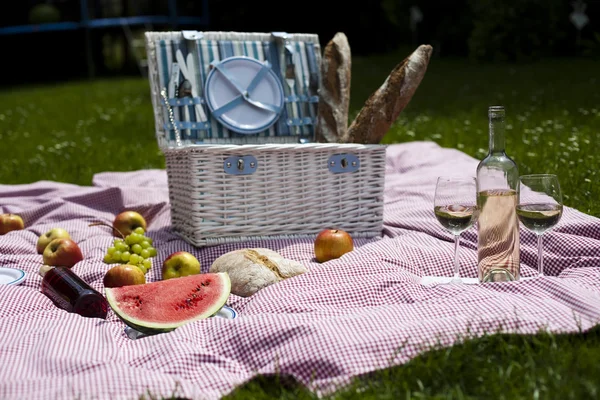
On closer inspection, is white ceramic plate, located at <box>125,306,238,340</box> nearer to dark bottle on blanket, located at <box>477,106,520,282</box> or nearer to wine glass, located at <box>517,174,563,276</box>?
dark bottle on blanket, located at <box>477,106,520,282</box>

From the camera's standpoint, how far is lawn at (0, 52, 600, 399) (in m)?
2.00

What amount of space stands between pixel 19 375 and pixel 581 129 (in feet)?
16.2

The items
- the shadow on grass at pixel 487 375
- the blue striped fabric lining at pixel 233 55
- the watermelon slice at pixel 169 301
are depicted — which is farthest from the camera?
the blue striped fabric lining at pixel 233 55

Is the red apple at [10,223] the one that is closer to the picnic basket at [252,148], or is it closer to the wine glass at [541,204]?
the picnic basket at [252,148]

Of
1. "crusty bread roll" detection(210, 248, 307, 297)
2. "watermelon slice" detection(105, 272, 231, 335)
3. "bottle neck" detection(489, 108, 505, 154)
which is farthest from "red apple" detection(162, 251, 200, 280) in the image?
"bottle neck" detection(489, 108, 505, 154)

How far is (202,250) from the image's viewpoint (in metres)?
3.63

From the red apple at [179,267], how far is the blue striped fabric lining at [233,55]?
1.09 meters

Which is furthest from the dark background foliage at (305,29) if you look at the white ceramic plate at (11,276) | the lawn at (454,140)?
the white ceramic plate at (11,276)

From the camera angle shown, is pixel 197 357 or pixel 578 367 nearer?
pixel 578 367

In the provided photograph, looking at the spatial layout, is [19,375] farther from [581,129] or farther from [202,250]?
[581,129]

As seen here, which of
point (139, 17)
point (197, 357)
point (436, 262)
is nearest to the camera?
point (197, 357)

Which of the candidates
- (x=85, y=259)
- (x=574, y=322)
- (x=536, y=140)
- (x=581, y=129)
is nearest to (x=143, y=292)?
(x=85, y=259)

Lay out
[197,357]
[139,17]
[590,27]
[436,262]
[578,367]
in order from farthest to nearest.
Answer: [139,17], [590,27], [436,262], [197,357], [578,367]

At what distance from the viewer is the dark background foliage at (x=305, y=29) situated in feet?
40.3
